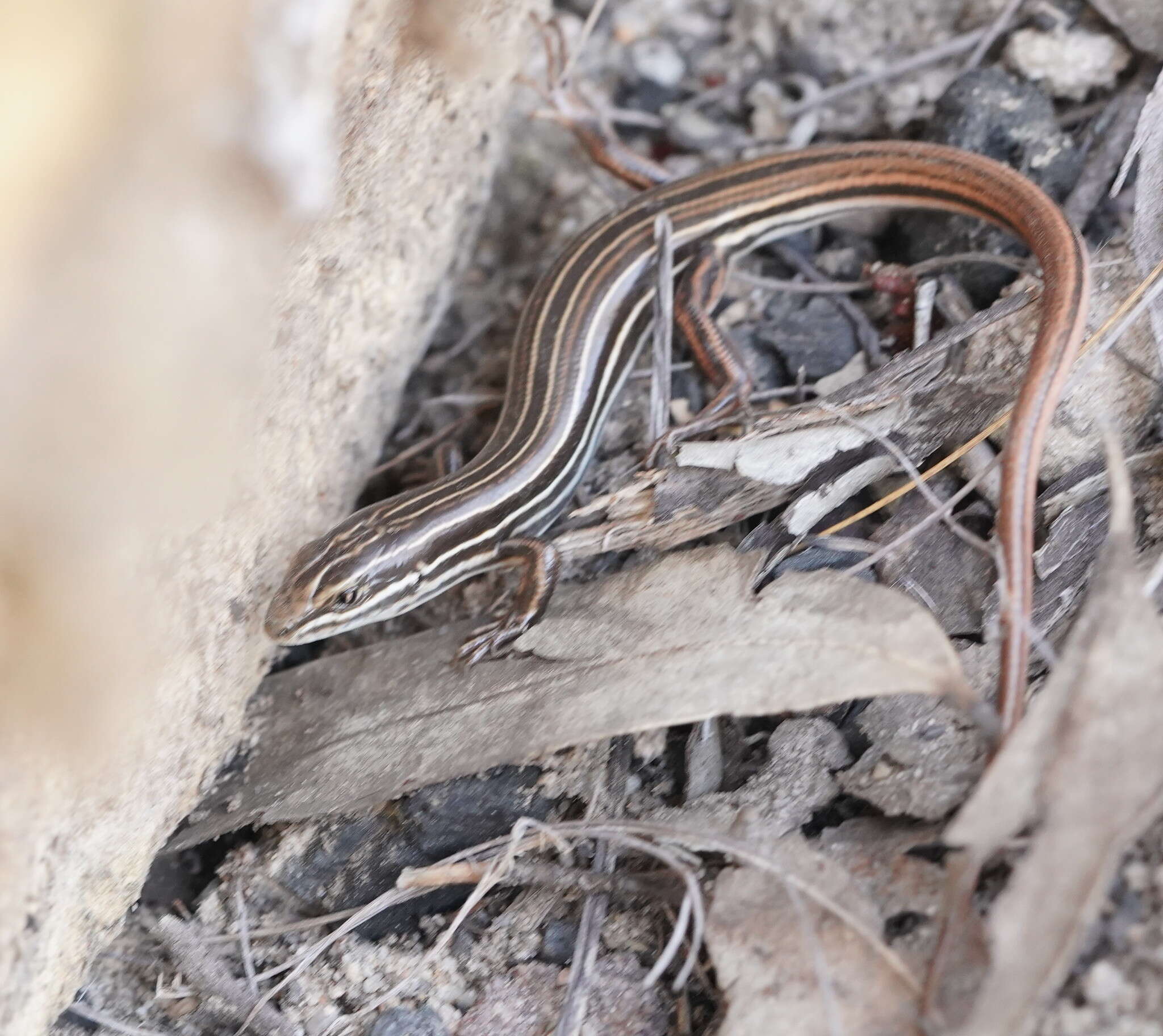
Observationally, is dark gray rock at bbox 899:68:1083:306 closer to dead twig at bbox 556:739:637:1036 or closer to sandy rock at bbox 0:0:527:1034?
sandy rock at bbox 0:0:527:1034

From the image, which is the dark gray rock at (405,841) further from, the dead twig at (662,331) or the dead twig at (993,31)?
the dead twig at (993,31)

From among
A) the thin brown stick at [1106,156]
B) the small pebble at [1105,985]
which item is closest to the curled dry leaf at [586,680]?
the small pebble at [1105,985]

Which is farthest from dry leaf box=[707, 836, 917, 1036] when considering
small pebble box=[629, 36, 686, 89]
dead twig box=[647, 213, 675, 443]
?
small pebble box=[629, 36, 686, 89]

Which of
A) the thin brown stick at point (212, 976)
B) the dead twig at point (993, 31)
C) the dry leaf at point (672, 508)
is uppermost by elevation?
the dead twig at point (993, 31)

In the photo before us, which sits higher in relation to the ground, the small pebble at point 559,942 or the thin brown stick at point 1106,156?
the thin brown stick at point 1106,156

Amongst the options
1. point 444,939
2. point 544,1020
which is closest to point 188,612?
point 444,939

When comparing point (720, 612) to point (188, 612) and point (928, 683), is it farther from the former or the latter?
point (188, 612)
